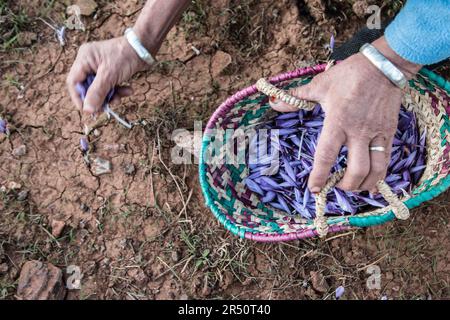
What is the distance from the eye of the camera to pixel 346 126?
60.9 inches

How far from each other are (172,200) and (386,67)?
1208mm

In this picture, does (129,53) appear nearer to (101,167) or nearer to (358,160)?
(101,167)

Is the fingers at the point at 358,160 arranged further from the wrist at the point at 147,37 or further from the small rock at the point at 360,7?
the small rock at the point at 360,7

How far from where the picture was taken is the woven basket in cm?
188

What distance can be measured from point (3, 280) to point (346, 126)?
169cm

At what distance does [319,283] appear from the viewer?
2.29m

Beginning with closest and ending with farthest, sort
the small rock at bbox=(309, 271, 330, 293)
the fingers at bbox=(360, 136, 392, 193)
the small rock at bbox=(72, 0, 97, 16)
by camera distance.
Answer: the fingers at bbox=(360, 136, 392, 193) < the small rock at bbox=(309, 271, 330, 293) < the small rock at bbox=(72, 0, 97, 16)

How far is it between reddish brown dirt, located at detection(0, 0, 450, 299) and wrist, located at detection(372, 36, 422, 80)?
2.87 ft

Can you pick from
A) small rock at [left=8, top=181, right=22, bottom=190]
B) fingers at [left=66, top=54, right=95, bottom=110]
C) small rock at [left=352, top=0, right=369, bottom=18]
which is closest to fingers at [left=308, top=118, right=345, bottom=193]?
fingers at [left=66, top=54, right=95, bottom=110]

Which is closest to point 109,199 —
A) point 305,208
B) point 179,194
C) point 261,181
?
point 179,194

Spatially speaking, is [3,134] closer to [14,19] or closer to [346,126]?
[14,19]

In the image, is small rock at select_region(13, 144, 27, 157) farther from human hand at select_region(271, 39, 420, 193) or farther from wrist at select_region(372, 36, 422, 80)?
wrist at select_region(372, 36, 422, 80)

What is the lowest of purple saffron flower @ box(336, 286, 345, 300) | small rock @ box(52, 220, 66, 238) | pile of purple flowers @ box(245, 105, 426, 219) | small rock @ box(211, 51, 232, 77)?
purple saffron flower @ box(336, 286, 345, 300)
